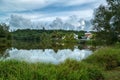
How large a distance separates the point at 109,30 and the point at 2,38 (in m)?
72.0

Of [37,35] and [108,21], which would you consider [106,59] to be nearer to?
[108,21]

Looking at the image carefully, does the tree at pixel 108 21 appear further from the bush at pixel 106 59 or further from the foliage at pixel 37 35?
the foliage at pixel 37 35

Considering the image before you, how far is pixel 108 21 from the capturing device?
30875 mm

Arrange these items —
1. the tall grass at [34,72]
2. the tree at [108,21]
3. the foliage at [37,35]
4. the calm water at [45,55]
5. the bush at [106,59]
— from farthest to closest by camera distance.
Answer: the foliage at [37,35], the tree at [108,21], the bush at [106,59], the calm water at [45,55], the tall grass at [34,72]

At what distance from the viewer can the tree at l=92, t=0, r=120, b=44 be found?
1196 inches

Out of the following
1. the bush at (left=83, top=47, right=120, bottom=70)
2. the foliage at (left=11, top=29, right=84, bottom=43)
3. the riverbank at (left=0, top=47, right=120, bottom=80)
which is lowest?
the foliage at (left=11, top=29, right=84, bottom=43)

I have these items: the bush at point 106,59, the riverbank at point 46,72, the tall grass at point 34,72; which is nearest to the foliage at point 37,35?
the bush at point 106,59

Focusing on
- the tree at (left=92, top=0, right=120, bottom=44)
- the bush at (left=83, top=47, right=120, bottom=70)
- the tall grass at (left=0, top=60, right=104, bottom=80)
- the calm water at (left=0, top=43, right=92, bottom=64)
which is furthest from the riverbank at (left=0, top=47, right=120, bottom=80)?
the tree at (left=92, top=0, right=120, bottom=44)

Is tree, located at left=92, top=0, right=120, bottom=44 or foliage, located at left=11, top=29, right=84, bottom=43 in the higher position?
tree, located at left=92, top=0, right=120, bottom=44

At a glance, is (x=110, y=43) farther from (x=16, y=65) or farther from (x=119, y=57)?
(x=16, y=65)

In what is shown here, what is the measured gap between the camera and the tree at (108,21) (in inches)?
1196

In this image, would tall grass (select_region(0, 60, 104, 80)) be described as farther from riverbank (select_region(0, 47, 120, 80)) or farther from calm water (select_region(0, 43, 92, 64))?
calm water (select_region(0, 43, 92, 64))

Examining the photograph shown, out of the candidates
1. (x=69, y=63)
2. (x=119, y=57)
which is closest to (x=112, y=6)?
(x=119, y=57)

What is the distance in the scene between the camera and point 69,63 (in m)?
13.0
